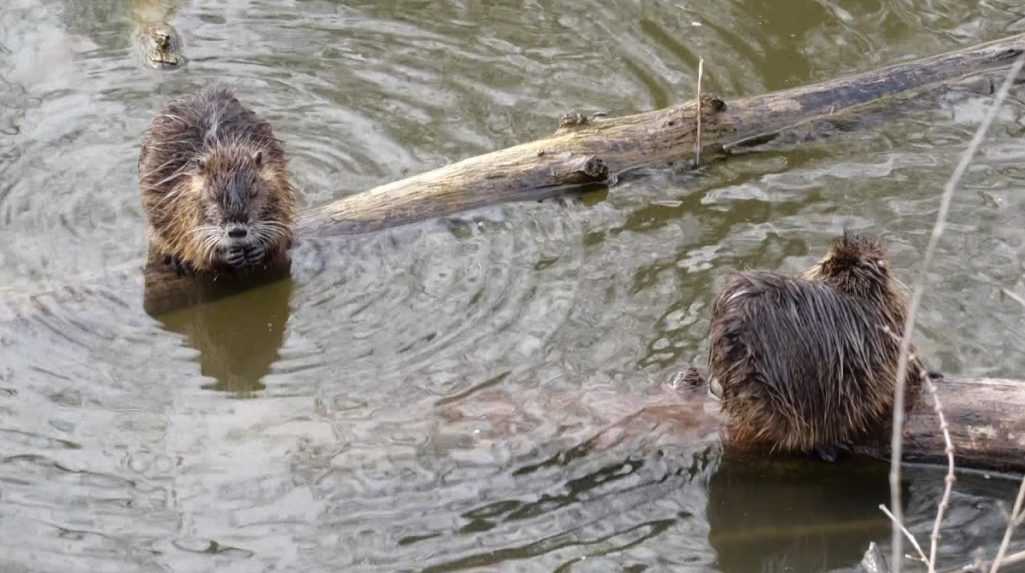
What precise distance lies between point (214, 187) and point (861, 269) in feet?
9.35

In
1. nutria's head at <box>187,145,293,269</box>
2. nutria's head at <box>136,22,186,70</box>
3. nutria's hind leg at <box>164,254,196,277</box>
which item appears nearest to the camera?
nutria's head at <box>187,145,293,269</box>

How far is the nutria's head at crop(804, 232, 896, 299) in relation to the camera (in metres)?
5.04

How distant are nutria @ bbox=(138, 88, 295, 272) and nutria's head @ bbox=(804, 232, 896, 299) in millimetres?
2611

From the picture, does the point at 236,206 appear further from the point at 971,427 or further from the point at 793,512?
the point at 971,427

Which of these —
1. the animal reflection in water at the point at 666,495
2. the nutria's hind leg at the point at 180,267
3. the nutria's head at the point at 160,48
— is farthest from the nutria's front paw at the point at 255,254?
the nutria's head at the point at 160,48

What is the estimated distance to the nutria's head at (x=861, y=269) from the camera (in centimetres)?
504

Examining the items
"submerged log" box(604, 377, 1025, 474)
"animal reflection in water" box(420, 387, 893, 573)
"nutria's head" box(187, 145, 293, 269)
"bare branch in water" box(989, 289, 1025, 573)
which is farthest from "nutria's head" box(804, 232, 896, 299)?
"nutria's head" box(187, 145, 293, 269)

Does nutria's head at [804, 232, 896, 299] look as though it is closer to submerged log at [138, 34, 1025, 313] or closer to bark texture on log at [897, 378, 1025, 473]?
bark texture on log at [897, 378, 1025, 473]

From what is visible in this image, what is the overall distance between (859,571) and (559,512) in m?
1.03

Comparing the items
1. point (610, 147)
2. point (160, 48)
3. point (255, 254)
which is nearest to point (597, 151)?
point (610, 147)

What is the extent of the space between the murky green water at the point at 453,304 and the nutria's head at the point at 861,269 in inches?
28.0

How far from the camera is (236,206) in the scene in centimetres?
636

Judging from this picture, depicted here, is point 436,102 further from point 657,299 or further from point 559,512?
point 559,512

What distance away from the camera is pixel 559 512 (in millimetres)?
5094
